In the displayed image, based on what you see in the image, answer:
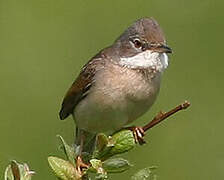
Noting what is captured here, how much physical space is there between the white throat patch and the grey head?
0.03m

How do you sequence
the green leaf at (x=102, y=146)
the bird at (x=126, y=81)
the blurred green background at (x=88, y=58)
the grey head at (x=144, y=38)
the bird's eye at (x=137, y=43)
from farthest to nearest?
the blurred green background at (x=88, y=58), the bird's eye at (x=137, y=43), the bird at (x=126, y=81), the grey head at (x=144, y=38), the green leaf at (x=102, y=146)

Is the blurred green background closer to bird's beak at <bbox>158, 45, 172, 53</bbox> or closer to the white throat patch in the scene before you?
the white throat patch

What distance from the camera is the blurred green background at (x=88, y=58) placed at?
7.06 meters

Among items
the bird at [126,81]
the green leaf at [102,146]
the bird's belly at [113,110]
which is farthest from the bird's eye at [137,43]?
the green leaf at [102,146]

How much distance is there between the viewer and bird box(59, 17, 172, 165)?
4871 mm

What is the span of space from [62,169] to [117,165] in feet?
0.74

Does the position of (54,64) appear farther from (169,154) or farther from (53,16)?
(169,154)

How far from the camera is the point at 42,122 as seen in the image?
7.48m

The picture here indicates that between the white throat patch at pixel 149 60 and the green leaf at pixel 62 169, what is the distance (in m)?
1.85

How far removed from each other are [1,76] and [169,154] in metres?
2.10

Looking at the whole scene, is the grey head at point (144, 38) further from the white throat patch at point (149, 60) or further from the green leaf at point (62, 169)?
the green leaf at point (62, 169)

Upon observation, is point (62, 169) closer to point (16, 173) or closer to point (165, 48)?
point (16, 173)

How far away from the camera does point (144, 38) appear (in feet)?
16.0

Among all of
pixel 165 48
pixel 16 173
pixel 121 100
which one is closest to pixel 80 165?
pixel 16 173
